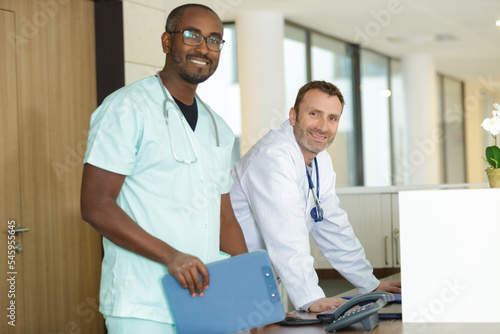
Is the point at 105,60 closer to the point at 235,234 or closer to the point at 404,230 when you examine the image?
the point at 235,234

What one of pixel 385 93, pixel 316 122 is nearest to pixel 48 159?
pixel 316 122

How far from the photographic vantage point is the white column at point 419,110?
31.1 feet

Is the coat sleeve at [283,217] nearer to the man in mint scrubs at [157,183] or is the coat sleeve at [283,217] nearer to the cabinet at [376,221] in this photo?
the man in mint scrubs at [157,183]

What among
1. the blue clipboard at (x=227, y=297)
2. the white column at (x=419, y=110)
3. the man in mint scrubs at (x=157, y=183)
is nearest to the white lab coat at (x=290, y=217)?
the man in mint scrubs at (x=157, y=183)

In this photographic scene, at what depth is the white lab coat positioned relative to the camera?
1.94m

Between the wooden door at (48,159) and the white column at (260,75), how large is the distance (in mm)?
3250

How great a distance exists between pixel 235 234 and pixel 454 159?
10046 millimetres

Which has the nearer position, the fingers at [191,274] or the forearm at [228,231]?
the fingers at [191,274]

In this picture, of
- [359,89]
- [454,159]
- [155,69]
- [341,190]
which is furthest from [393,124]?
[155,69]

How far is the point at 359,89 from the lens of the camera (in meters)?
8.61

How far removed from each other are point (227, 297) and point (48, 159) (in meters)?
1.79

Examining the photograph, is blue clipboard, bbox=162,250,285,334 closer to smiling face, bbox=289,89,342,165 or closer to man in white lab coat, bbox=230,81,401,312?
man in white lab coat, bbox=230,81,401,312

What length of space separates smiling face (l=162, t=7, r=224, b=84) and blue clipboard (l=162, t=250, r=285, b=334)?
1.68 ft

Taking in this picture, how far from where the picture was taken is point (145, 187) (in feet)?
5.24
